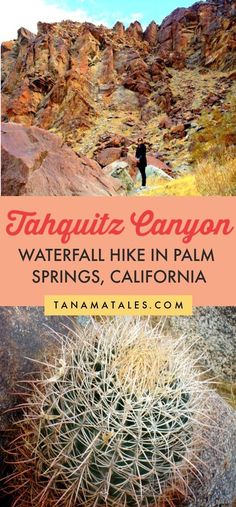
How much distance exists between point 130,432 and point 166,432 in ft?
0.31

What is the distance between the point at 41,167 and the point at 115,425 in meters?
4.32

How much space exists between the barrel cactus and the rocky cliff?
18783 mm

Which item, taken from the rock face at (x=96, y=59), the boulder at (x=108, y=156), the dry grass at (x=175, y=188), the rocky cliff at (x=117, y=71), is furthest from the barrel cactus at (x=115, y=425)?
the rock face at (x=96, y=59)

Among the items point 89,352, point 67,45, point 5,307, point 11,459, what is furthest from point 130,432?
point 67,45

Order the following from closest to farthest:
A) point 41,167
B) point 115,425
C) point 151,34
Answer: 1. point 115,425
2. point 41,167
3. point 151,34

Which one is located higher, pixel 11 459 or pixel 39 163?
pixel 39 163

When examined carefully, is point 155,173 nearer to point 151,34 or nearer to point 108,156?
point 108,156

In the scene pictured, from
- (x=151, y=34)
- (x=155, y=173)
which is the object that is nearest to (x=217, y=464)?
(x=155, y=173)

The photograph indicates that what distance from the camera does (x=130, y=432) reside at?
4.92ft

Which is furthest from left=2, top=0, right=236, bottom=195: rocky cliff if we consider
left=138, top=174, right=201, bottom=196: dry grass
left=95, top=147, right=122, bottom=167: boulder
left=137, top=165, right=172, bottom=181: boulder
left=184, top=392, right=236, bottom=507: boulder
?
left=184, top=392, right=236, bottom=507: boulder

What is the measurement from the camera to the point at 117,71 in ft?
82.1

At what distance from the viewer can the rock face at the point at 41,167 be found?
544cm

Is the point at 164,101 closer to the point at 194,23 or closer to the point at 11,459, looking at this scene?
the point at 194,23

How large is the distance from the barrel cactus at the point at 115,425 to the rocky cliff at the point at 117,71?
18.8 m
